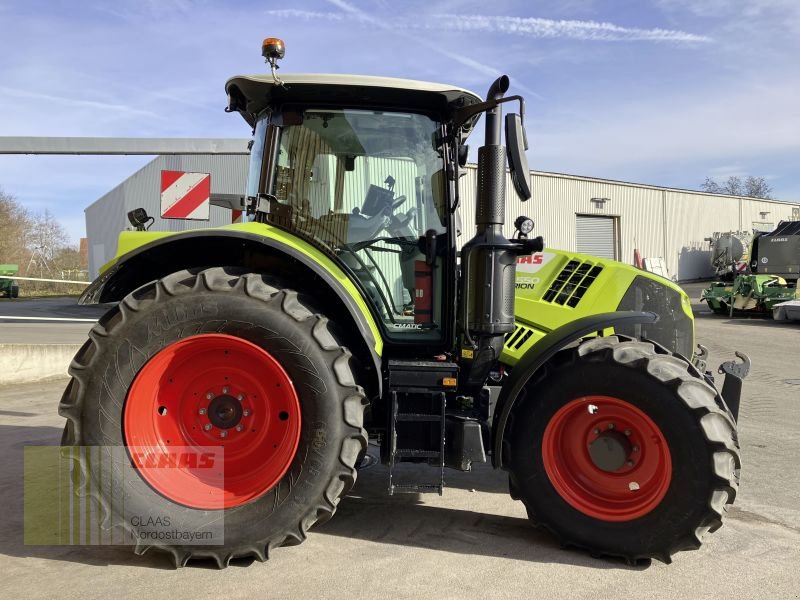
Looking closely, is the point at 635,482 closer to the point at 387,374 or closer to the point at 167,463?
the point at 387,374

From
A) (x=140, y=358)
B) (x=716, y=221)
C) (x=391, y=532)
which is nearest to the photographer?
(x=140, y=358)

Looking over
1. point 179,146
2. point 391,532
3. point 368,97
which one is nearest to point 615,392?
point 391,532

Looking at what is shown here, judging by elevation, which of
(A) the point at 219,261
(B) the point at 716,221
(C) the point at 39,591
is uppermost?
(B) the point at 716,221

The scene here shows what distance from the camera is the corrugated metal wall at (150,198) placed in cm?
2277

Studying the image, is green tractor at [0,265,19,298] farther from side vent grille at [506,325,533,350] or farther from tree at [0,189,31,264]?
side vent grille at [506,325,533,350]

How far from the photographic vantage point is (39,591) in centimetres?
254

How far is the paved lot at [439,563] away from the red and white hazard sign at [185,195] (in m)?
2.70

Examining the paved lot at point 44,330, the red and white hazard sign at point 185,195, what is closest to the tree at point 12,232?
the paved lot at point 44,330

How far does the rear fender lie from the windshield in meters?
0.55


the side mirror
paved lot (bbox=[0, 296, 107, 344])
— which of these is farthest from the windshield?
paved lot (bbox=[0, 296, 107, 344])

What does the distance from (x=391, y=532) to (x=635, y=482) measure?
123 cm

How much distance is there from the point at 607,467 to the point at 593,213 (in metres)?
25.9

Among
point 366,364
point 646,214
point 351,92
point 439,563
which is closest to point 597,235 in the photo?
point 646,214

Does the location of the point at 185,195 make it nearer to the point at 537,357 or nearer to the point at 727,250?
the point at 537,357
